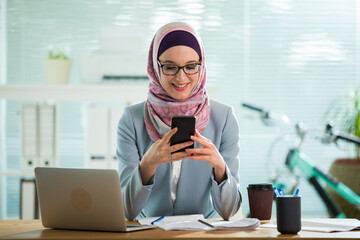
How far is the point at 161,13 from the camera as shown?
417 cm

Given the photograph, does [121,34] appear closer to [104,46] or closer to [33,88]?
[104,46]

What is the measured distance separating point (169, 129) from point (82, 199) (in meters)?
0.58

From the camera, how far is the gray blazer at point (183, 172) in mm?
1740

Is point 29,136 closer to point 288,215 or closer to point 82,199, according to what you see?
point 82,199

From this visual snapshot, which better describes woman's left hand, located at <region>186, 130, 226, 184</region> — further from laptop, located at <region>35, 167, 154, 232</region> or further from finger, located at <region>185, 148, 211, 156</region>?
laptop, located at <region>35, 167, 154, 232</region>

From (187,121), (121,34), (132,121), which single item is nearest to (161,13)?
(121,34)

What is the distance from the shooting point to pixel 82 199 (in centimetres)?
134

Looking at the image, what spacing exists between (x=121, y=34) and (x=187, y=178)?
1.87 metres

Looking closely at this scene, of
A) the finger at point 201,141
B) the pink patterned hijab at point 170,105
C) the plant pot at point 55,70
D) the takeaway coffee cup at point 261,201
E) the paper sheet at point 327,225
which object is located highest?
the plant pot at point 55,70

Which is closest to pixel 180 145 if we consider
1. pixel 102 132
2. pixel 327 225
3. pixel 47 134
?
pixel 327 225

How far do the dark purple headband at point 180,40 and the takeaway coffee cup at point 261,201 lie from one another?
1.77ft

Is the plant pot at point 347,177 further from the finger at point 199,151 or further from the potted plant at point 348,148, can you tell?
the finger at point 199,151

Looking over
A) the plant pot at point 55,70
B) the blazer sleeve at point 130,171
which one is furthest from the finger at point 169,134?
the plant pot at point 55,70

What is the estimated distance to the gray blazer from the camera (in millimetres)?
1740
